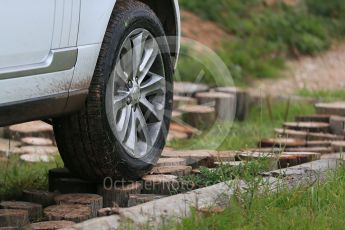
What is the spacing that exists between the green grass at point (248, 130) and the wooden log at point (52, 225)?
5.56 ft

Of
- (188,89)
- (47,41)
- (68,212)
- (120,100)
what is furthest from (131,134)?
(188,89)

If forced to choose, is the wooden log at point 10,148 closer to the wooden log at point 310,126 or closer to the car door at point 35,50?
the car door at point 35,50

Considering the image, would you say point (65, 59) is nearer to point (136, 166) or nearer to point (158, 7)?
point (136, 166)

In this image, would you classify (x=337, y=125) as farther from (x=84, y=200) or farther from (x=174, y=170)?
(x=84, y=200)

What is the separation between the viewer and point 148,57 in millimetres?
5562

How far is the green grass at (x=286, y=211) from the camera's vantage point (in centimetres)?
432

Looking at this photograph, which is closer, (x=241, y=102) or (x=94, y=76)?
(x=94, y=76)

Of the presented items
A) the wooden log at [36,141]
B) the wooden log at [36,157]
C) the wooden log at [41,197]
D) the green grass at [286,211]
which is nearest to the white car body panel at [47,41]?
the wooden log at [41,197]

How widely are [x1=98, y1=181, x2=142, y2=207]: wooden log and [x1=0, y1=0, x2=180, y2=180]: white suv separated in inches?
2.6

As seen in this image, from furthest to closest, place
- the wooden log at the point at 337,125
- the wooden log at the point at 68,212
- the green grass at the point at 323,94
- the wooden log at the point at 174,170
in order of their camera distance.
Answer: the green grass at the point at 323,94 → the wooden log at the point at 337,125 → the wooden log at the point at 174,170 → the wooden log at the point at 68,212

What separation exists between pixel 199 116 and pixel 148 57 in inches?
111

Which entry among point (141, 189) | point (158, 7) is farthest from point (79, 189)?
point (158, 7)

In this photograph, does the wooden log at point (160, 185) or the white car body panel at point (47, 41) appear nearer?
the white car body panel at point (47, 41)

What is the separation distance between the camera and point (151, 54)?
5.59 m
